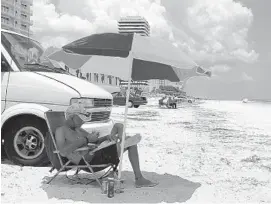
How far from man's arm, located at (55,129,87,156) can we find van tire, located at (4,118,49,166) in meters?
1.29

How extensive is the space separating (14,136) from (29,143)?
26 centimetres

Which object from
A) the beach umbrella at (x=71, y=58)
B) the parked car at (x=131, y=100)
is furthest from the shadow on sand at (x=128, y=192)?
the parked car at (x=131, y=100)

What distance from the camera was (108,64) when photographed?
6316 mm

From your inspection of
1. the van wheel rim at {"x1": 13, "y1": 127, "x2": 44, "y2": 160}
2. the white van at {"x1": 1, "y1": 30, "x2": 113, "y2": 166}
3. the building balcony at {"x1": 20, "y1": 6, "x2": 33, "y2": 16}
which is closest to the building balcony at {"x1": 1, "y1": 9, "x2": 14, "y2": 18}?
the building balcony at {"x1": 20, "y1": 6, "x2": 33, "y2": 16}

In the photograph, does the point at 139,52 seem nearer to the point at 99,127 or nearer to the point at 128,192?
the point at 128,192

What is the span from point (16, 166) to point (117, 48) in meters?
2.65

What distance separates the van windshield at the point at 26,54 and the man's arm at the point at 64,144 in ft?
6.63

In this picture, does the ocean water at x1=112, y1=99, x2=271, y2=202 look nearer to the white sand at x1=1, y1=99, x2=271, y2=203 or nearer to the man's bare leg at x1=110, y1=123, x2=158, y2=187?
the white sand at x1=1, y1=99, x2=271, y2=203

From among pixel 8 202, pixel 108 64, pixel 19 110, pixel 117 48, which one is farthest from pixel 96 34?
pixel 8 202

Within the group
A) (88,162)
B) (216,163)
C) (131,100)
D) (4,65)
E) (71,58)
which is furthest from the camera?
(131,100)

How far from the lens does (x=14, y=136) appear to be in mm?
6543

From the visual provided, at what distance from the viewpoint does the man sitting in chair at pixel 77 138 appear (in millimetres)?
5223

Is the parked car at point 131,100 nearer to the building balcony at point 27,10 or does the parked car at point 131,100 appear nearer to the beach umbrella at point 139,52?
the beach umbrella at point 139,52

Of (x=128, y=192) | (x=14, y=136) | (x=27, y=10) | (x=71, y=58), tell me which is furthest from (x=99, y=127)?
(x=27, y=10)
